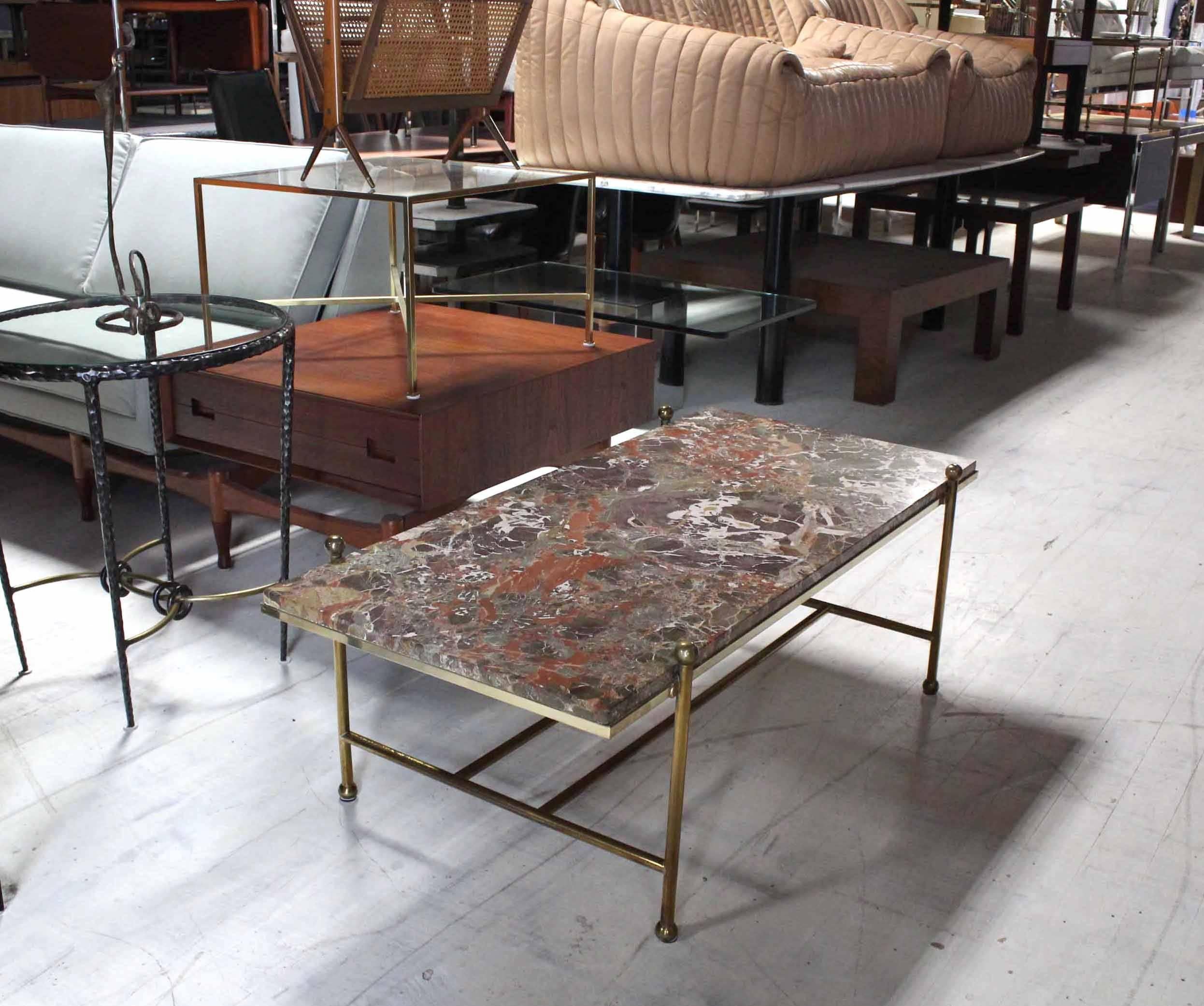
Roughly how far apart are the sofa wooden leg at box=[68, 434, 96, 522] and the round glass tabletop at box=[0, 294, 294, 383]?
56 cm

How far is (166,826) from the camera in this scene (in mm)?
1470

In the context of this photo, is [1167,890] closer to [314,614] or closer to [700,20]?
[314,614]

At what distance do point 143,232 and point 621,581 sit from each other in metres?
1.58

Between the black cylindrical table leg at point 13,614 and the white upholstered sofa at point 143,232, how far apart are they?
42cm

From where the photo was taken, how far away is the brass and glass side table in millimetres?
1875

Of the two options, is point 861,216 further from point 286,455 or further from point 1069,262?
point 286,455

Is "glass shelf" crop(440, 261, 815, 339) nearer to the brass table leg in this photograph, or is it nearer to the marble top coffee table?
the marble top coffee table

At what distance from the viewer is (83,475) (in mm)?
2330

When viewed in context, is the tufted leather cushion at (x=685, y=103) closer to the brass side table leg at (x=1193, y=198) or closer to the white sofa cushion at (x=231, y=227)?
the white sofa cushion at (x=231, y=227)

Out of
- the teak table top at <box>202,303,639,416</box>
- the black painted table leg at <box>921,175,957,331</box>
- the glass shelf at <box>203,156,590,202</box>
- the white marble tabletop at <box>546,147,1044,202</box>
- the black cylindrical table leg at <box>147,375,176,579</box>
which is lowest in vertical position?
the black cylindrical table leg at <box>147,375,176,579</box>

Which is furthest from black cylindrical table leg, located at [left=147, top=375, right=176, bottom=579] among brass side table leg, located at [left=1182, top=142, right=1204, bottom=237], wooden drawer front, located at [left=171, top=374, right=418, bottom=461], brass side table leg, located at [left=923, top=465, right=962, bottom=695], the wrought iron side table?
brass side table leg, located at [left=1182, top=142, right=1204, bottom=237]

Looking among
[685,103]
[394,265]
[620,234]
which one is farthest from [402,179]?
[620,234]

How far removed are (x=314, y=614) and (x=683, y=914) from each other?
500 mm

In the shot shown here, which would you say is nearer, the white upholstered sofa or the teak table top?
the teak table top
